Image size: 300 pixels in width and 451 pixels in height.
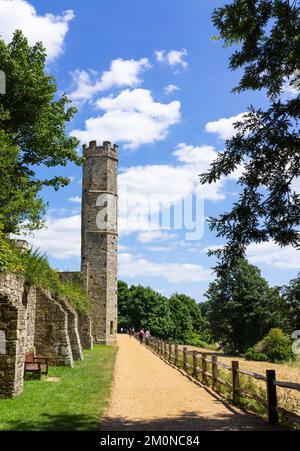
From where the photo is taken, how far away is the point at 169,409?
9766 mm

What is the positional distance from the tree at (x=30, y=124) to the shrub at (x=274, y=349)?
829 inches

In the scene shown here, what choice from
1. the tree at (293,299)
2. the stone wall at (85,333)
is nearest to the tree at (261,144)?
the tree at (293,299)

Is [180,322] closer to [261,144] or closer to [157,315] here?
[157,315]

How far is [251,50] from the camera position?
878 centimetres

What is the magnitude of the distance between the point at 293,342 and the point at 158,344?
461 inches

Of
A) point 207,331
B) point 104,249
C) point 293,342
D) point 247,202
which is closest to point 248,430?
point 247,202

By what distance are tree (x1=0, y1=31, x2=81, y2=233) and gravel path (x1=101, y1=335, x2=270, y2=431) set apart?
32.2 feet

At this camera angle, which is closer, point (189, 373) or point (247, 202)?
point (247, 202)

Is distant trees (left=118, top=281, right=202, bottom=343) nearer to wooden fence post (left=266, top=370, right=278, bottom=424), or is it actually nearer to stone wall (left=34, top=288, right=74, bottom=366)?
stone wall (left=34, top=288, right=74, bottom=366)

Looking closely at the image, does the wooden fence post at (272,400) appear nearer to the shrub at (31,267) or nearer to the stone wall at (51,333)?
the shrub at (31,267)

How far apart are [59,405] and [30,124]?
16.2 meters

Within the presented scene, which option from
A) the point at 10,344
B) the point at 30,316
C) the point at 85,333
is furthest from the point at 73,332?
the point at 85,333

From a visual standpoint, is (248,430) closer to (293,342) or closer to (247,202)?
(247,202)
